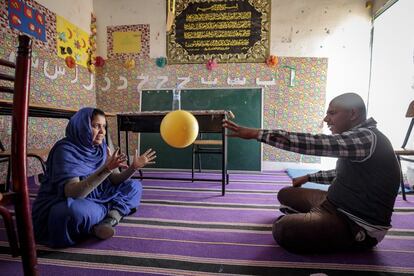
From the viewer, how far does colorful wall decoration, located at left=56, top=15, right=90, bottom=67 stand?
336 centimetres

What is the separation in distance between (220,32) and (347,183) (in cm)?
336

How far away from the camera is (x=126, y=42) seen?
13.2ft

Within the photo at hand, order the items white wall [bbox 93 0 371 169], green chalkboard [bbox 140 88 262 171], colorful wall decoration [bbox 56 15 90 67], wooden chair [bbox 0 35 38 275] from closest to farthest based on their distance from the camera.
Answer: wooden chair [bbox 0 35 38 275], colorful wall decoration [bbox 56 15 90 67], white wall [bbox 93 0 371 169], green chalkboard [bbox 140 88 262 171]

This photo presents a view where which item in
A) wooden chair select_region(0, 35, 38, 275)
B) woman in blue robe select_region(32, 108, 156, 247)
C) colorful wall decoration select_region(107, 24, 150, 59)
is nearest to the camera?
wooden chair select_region(0, 35, 38, 275)

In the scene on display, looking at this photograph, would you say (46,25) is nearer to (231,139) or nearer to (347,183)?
(231,139)

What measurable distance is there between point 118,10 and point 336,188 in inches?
171

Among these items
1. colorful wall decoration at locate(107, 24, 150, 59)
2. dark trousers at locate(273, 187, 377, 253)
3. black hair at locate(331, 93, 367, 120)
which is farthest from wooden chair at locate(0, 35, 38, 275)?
colorful wall decoration at locate(107, 24, 150, 59)

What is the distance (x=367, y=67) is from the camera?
3631mm

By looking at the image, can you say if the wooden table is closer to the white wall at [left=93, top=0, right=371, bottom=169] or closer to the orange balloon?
the orange balloon

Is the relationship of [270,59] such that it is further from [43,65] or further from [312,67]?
[43,65]

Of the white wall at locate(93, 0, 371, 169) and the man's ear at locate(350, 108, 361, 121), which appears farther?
the white wall at locate(93, 0, 371, 169)

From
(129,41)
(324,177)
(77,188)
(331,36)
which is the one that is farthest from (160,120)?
(331,36)

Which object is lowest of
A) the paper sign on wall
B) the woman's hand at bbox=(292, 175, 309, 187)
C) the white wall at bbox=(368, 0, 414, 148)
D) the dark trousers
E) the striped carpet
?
the striped carpet

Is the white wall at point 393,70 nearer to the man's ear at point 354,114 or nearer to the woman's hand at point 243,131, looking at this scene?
the man's ear at point 354,114
